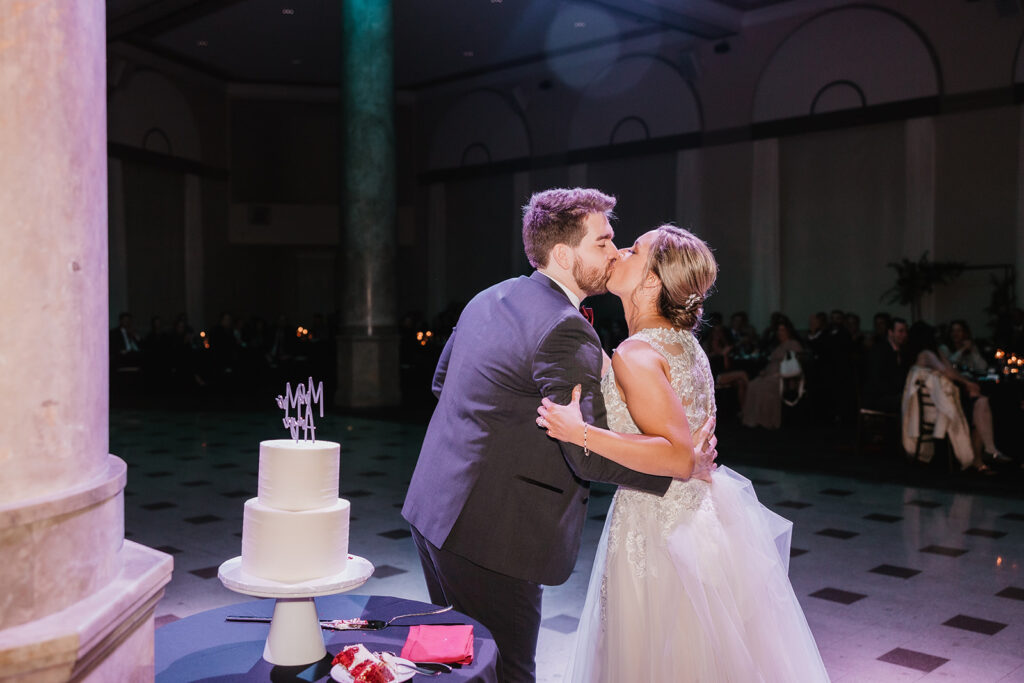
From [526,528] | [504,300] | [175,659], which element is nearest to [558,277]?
[504,300]

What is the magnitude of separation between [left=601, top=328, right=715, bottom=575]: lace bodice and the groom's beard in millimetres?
179

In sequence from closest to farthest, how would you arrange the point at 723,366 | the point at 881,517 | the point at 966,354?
the point at 881,517 < the point at 966,354 < the point at 723,366

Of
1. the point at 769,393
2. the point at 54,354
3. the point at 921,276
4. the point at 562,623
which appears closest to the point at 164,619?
the point at 562,623

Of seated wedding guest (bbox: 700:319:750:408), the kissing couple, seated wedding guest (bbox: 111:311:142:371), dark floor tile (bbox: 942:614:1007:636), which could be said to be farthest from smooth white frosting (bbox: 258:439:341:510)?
seated wedding guest (bbox: 111:311:142:371)

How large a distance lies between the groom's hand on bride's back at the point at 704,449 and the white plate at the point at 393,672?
93 centimetres

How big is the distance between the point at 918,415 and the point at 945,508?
5.72 ft

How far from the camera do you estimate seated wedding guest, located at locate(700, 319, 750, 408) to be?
11.1 meters

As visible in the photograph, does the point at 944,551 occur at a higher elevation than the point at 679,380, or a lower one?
lower

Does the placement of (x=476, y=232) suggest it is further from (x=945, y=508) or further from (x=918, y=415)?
(x=945, y=508)

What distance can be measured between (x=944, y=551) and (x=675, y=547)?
344 cm

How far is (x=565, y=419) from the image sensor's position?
6.64 ft

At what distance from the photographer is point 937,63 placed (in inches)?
505

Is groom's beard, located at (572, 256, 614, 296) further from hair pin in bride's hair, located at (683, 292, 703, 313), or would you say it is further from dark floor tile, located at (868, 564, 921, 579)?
dark floor tile, located at (868, 564, 921, 579)

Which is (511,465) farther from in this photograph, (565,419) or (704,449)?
(704,449)
